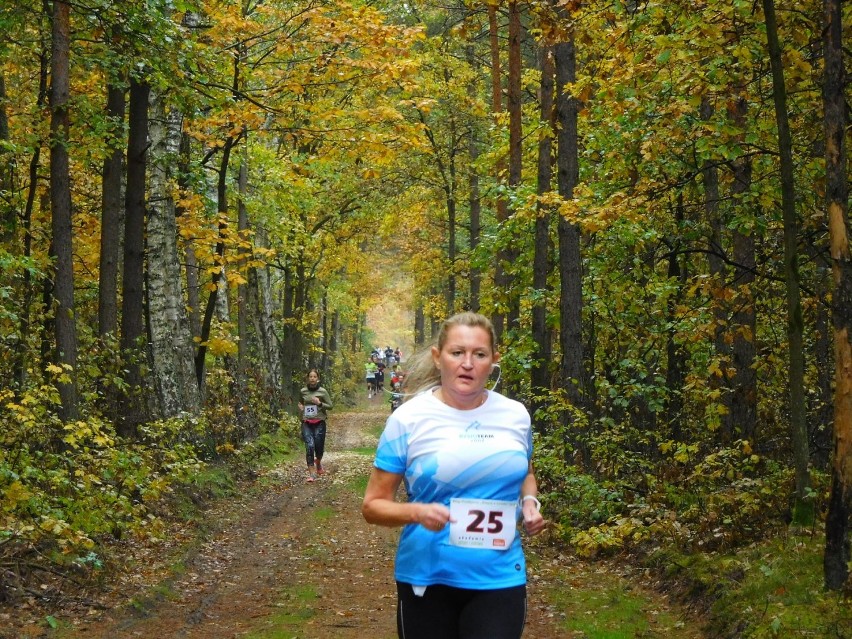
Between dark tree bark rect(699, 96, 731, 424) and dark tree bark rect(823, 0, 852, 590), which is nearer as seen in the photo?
dark tree bark rect(823, 0, 852, 590)

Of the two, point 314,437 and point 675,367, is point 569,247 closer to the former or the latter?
point 675,367

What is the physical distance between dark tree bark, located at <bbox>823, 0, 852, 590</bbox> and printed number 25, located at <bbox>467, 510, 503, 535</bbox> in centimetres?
395

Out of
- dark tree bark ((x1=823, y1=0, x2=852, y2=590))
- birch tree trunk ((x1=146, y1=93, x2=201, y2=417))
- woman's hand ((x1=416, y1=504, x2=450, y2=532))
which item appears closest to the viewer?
woman's hand ((x1=416, y1=504, x2=450, y2=532))

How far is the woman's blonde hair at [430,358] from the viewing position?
13.6 feet

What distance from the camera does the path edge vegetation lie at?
27.5 ft

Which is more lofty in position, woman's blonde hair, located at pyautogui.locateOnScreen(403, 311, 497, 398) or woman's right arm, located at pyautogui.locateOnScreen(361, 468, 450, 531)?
woman's blonde hair, located at pyautogui.locateOnScreen(403, 311, 497, 398)

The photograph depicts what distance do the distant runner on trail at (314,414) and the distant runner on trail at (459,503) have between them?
608 inches

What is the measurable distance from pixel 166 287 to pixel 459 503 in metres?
13.1

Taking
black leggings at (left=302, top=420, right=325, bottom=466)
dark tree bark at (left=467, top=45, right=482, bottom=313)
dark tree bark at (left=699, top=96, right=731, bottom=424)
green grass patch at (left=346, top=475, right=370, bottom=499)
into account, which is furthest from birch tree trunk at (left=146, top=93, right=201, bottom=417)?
dark tree bark at (left=467, top=45, right=482, bottom=313)

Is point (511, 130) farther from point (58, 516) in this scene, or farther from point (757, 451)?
point (58, 516)

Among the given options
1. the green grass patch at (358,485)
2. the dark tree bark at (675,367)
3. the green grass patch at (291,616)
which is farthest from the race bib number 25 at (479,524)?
the green grass patch at (358,485)

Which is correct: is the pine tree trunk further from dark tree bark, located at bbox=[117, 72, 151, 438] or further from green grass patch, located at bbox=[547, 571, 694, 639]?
dark tree bark, located at bbox=[117, 72, 151, 438]

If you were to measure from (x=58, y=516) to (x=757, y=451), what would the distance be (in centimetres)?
756

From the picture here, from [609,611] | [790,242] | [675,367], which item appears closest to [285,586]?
[609,611]
